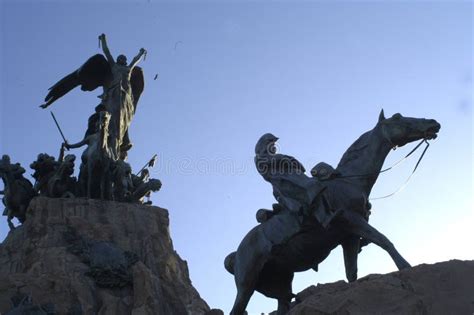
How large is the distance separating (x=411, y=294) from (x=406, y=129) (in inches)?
88.6

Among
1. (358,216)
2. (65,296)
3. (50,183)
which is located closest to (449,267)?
(358,216)

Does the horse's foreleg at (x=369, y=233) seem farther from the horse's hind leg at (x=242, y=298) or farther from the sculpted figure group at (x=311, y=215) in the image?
the horse's hind leg at (x=242, y=298)

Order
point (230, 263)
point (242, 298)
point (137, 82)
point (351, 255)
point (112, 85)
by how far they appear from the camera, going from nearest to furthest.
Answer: point (351, 255), point (242, 298), point (230, 263), point (112, 85), point (137, 82)

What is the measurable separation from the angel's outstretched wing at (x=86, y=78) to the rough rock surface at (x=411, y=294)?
12.3 meters

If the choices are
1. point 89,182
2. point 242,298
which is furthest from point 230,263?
point 89,182

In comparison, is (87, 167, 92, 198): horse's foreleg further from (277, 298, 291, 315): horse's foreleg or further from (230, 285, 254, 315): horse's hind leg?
(277, 298, 291, 315): horse's foreleg

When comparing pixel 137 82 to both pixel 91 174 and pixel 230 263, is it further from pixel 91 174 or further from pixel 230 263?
pixel 230 263

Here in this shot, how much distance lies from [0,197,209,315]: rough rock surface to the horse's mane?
14.6 ft

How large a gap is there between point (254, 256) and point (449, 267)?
2615 millimetres

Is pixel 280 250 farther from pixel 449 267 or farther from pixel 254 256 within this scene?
pixel 449 267

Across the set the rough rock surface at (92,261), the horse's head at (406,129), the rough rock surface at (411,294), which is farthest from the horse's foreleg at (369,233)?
the rough rock surface at (92,261)

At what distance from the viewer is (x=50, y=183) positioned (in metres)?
14.5

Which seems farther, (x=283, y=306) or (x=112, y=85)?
(x=112, y=85)

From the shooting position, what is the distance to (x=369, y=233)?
291 inches
